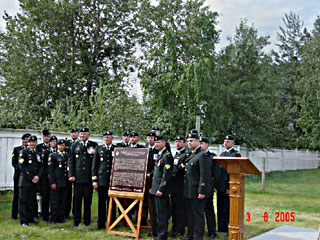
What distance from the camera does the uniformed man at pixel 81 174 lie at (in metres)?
7.68

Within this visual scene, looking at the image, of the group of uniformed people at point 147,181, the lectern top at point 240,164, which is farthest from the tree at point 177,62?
the lectern top at point 240,164

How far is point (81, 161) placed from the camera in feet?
25.5

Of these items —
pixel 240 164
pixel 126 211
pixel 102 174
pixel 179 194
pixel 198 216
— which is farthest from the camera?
pixel 102 174

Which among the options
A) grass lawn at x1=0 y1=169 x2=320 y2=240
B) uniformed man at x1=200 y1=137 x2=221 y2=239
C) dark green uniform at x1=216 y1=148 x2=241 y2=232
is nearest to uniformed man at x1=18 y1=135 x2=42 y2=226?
grass lawn at x1=0 y1=169 x2=320 y2=240

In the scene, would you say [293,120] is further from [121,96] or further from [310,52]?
[121,96]

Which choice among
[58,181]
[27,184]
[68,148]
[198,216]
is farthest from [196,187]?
[27,184]

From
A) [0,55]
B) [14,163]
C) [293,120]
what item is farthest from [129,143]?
[293,120]

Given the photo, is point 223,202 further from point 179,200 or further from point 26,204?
point 26,204

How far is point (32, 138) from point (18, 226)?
1802 millimetres

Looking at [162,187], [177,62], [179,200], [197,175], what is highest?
[177,62]

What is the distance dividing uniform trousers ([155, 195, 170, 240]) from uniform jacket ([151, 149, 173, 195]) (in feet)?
0.46

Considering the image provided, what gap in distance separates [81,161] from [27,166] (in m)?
1.10

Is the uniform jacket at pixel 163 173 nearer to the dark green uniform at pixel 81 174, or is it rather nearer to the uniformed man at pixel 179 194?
the uniformed man at pixel 179 194

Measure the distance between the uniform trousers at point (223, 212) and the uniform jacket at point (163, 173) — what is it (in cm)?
156
